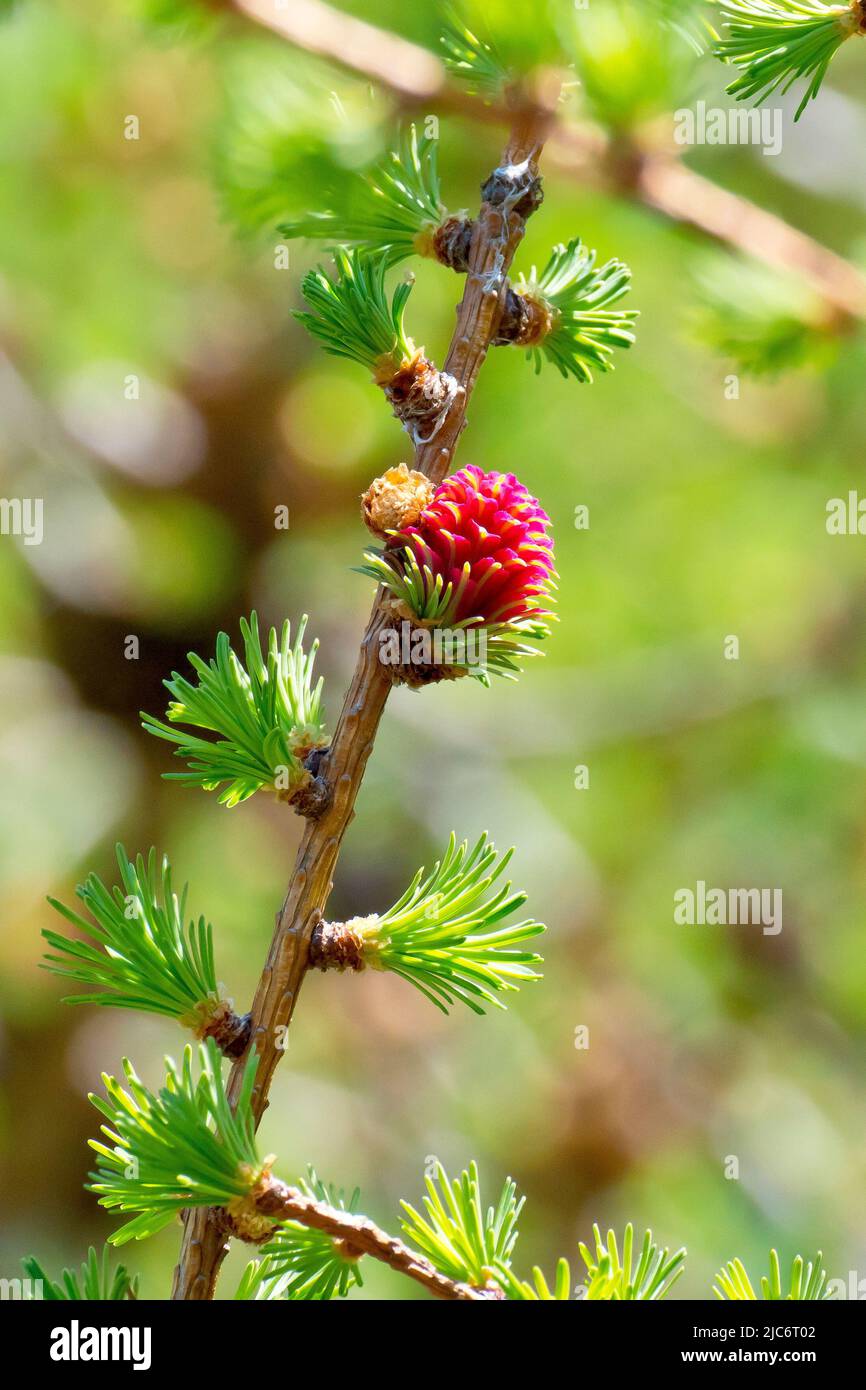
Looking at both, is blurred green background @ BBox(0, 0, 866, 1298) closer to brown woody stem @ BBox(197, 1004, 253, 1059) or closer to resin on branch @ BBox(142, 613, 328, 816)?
resin on branch @ BBox(142, 613, 328, 816)

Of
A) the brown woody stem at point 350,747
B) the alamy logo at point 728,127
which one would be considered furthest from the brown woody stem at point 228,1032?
Result: the alamy logo at point 728,127

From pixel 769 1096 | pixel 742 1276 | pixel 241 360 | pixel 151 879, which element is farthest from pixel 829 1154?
pixel 151 879

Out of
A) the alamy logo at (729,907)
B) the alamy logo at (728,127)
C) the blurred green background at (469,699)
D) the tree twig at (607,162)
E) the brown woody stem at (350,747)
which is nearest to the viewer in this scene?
the brown woody stem at (350,747)

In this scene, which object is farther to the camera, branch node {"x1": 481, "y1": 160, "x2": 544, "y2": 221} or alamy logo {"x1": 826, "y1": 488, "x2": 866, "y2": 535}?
alamy logo {"x1": 826, "y1": 488, "x2": 866, "y2": 535}

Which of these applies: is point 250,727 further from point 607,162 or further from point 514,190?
point 607,162
